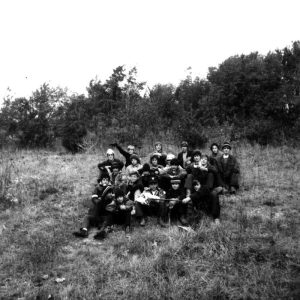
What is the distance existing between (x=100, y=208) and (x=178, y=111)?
10.1 m

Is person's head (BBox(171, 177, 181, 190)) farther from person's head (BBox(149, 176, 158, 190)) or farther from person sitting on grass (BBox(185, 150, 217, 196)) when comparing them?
person's head (BBox(149, 176, 158, 190))

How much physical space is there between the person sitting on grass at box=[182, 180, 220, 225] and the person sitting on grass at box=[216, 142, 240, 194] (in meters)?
1.71

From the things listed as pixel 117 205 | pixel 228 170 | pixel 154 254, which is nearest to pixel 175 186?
pixel 117 205

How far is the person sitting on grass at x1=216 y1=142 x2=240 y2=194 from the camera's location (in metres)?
8.88

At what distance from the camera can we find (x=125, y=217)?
23.8 feet

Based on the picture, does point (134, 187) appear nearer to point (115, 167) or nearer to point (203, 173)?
point (115, 167)

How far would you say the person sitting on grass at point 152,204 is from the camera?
7.35 metres

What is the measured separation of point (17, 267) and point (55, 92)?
2493 cm

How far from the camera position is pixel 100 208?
Result: 7.48 metres

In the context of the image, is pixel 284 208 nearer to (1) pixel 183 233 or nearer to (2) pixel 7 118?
(1) pixel 183 233

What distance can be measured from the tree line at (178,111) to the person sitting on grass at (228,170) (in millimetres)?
4591

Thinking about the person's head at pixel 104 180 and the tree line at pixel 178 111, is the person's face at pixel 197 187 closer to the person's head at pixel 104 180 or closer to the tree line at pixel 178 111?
the person's head at pixel 104 180

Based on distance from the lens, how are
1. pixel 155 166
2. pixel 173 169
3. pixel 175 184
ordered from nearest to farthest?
pixel 175 184
pixel 173 169
pixel 155 166

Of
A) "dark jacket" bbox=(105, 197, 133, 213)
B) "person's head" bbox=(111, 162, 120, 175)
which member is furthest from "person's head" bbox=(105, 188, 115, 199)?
"person's head" bbox=(111, 162, 120, 175)
